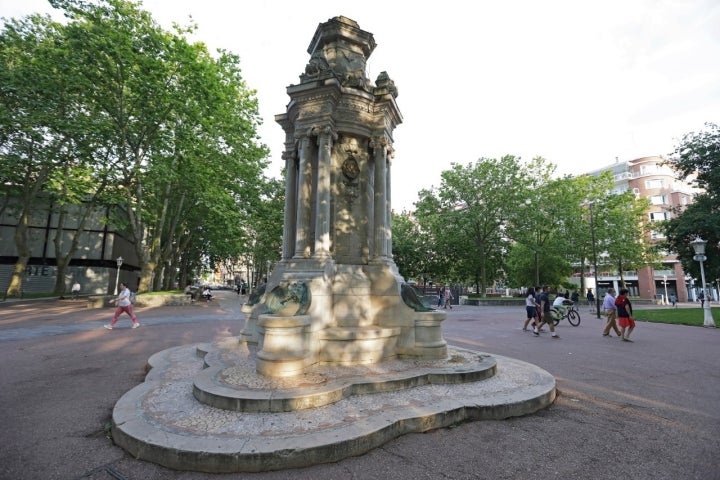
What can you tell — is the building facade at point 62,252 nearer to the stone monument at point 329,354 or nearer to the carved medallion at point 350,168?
the stone monument at point 329,354

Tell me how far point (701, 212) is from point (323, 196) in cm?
2556

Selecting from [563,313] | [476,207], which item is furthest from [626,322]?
[476,207]

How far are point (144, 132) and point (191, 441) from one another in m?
22.5

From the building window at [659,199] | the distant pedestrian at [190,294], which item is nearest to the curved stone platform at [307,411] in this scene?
the distant pedestrian at [190,294]

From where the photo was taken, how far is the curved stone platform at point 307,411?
325 centimetres

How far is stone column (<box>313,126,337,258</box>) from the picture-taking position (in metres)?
7.28

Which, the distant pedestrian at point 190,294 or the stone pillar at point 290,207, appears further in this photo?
the distant pedestrian at point 190,294

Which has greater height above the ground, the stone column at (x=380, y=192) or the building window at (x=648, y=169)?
the building window at (x=648, y=169)

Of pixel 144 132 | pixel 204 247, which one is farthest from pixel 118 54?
pixel 204 247

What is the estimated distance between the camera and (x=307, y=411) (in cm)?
427

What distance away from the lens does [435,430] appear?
4.11 meters

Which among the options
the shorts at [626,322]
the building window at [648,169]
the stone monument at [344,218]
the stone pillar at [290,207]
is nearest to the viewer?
the stone monument at [344,218]

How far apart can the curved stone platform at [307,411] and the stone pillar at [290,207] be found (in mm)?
2948

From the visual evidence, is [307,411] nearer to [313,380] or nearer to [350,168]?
[313,380]
